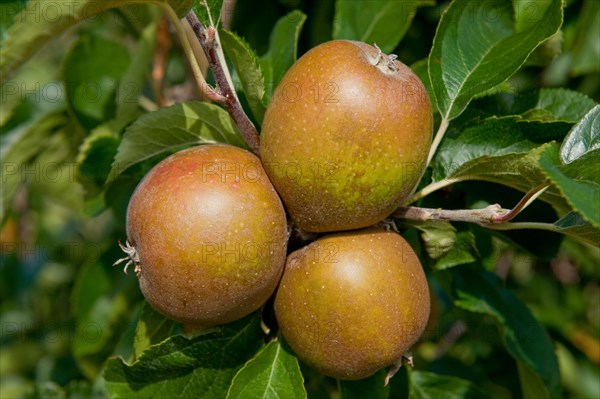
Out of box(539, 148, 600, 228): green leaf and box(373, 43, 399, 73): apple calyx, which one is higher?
box(373, 43, 399, 73): apple calyx

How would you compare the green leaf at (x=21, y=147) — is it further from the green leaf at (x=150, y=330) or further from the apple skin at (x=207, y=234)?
the apple skin at (x=207, y=234)

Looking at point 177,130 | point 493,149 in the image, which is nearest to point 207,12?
point 177,130

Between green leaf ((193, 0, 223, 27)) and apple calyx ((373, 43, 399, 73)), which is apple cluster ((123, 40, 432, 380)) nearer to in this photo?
apple calyx ((373, 43, 399, 73))

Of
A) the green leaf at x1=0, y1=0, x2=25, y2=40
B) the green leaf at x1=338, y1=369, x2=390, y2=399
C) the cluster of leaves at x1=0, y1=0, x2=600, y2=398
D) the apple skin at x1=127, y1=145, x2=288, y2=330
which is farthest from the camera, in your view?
the green leaf at x1=0, y1=0, x2=25, y2=40

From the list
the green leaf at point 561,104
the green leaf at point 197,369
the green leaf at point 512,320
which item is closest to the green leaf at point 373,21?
the green leaf at point 561,104

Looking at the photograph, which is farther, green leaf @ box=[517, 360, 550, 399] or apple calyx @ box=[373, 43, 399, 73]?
green leaf @ box=[517, 360, 550, 399]

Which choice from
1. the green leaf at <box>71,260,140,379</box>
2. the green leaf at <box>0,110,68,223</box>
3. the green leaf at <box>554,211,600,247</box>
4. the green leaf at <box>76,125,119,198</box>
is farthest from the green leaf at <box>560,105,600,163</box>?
the green leaf at <box>0,110,68,223</box>

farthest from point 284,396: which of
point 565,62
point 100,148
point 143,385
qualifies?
point 565,62
